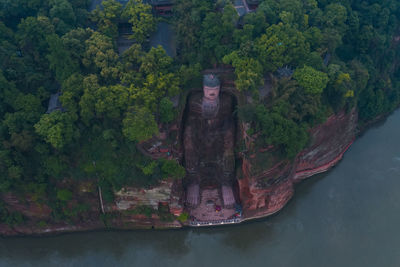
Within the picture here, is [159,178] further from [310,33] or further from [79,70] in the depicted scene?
[310,33]

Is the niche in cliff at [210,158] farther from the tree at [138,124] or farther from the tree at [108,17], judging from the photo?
the tree at [108,17]

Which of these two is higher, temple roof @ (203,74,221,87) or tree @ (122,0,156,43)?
tree @ (122,0,156,43)

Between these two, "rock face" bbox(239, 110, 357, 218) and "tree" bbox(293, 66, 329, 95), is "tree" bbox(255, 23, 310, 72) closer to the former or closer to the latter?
"tree" bbox(293, 66, 329, 95)

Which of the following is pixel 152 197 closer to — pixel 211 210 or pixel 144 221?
pixel 144 221

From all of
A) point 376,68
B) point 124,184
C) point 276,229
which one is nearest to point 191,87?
point 124,184

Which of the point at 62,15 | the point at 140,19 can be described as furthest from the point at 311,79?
the point at 62,15

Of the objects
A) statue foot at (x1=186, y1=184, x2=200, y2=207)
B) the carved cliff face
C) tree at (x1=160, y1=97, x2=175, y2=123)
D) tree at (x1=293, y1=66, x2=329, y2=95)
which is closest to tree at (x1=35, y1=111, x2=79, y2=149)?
tree at (x1=160, y1=97, x2=175, y2=123)
